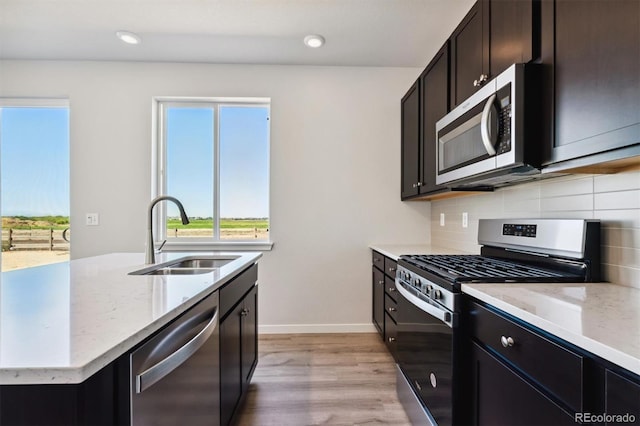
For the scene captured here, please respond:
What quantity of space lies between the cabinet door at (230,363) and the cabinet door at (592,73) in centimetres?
154

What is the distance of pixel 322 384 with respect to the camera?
2002mm

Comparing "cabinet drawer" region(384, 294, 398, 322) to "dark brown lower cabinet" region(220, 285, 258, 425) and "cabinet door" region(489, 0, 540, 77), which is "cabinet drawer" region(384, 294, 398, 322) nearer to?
"dark brown lower cabinet" region(220, 285, 258, 425)

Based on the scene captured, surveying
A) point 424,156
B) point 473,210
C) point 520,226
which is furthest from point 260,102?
point 520,226

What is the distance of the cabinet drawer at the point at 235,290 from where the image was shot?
1314 millimetres

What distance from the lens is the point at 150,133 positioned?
2928mm

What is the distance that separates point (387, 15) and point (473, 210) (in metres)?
1.60

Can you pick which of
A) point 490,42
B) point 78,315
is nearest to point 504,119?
point 490,42

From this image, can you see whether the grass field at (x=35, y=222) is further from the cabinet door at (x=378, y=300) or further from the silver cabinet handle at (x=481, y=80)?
the silver cabinet handle at (x=481, y=80)

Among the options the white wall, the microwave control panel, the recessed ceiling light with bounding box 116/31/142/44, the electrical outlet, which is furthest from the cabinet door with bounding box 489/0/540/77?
the electrical outlet

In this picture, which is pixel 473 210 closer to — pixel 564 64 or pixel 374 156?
pixel 374 156

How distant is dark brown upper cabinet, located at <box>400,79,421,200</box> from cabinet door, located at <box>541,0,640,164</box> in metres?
1.36

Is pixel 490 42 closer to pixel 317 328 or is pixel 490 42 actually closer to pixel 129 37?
pixel 317 328

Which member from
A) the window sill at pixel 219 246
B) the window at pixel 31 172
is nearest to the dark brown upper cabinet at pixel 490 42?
the window sill at pixel 219 246

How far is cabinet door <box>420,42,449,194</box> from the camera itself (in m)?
1.96
